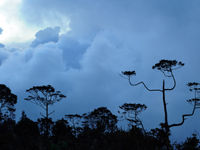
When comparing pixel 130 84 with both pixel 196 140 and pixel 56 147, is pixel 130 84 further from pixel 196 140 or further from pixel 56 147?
pixel 56 147

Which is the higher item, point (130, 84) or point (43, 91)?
point (43, 91)

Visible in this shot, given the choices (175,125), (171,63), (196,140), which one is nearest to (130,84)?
(171,63)

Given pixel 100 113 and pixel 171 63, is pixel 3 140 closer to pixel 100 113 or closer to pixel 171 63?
pixel 171 63

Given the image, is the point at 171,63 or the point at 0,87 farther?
the point at 0,87

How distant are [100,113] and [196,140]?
2662cm

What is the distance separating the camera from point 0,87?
26.9 m

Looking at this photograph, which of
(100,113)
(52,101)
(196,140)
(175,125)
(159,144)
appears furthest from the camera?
(100,113)

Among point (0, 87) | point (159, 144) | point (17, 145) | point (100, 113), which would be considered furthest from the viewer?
point (100, 113)

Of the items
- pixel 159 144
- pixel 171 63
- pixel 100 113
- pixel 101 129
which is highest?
pixel 171 63

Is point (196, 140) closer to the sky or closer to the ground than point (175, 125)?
closer to the ground

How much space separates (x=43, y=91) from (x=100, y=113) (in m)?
10.2

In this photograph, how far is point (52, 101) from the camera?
2947cm

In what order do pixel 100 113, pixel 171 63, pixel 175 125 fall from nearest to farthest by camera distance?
1. pixel 175 125
2. pixel 171 63
3. pixel 100 113

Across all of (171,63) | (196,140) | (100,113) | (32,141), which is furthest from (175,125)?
(100,113)
